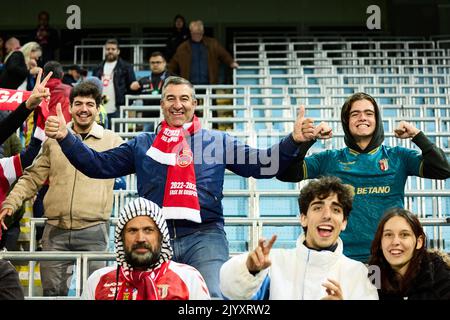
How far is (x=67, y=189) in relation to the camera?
5.63 metres

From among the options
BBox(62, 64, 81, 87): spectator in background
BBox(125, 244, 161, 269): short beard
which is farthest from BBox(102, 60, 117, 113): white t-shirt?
BBox(125, 244, 161, 269): short beard

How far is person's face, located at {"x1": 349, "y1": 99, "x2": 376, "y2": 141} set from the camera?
4.93 m

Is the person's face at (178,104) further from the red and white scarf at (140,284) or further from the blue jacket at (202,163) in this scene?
the red and white scarf at (140,284)

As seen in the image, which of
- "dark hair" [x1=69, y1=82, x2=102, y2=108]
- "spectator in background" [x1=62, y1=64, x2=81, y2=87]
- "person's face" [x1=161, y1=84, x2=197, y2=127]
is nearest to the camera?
"person's face" [x1=161, y1=84, x2=197, y2=127]

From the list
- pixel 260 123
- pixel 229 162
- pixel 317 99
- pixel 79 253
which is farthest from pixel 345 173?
pixel 317 99

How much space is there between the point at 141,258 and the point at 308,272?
691 mm

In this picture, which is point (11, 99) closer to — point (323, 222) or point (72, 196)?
point (72, 196)

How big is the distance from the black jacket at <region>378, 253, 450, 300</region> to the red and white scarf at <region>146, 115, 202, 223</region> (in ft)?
3.63

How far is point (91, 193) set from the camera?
5.62 metres

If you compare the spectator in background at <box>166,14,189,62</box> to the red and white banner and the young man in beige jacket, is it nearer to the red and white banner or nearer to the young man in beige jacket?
the red and white banner

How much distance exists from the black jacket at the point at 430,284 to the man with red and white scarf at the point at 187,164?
88 centimetres

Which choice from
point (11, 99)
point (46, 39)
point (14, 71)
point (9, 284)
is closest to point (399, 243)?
point (9, 284)

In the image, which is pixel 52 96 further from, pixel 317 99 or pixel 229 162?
pixel 317 99
